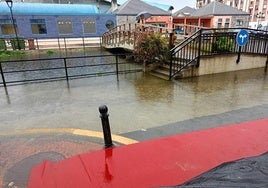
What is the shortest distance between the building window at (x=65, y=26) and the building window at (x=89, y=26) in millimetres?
1680

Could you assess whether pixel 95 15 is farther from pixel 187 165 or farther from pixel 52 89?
pixel 187 165

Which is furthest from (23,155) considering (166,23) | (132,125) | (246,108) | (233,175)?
(166,23)

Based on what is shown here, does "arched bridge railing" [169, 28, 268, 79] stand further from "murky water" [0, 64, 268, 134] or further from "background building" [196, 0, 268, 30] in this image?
"background building" [196, 0, 268, 30]

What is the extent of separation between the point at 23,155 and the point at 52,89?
3.92 metres

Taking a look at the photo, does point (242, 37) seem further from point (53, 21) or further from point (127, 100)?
point (53, 21)

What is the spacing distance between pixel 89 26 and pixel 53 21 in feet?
13.8

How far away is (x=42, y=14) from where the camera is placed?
80.3 feet

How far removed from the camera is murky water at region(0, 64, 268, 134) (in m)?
4.51

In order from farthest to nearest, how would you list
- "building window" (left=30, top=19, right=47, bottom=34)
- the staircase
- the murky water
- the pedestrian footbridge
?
"building window" (left=30, top=19, right=47, bottom=34) < the pedestrian footbridge < the staircase < the murky water

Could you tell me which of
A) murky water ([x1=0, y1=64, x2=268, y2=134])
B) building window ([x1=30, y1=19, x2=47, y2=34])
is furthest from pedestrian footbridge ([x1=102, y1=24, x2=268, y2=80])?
building window ([x1=30, y1=19, x2=47, y2=34])

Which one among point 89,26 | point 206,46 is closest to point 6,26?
point 89,26

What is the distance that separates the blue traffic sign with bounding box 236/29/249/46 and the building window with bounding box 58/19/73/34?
21944mm

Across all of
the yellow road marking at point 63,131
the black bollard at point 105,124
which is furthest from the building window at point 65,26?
the black bollard at point 105,124

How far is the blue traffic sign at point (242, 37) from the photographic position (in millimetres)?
8242
